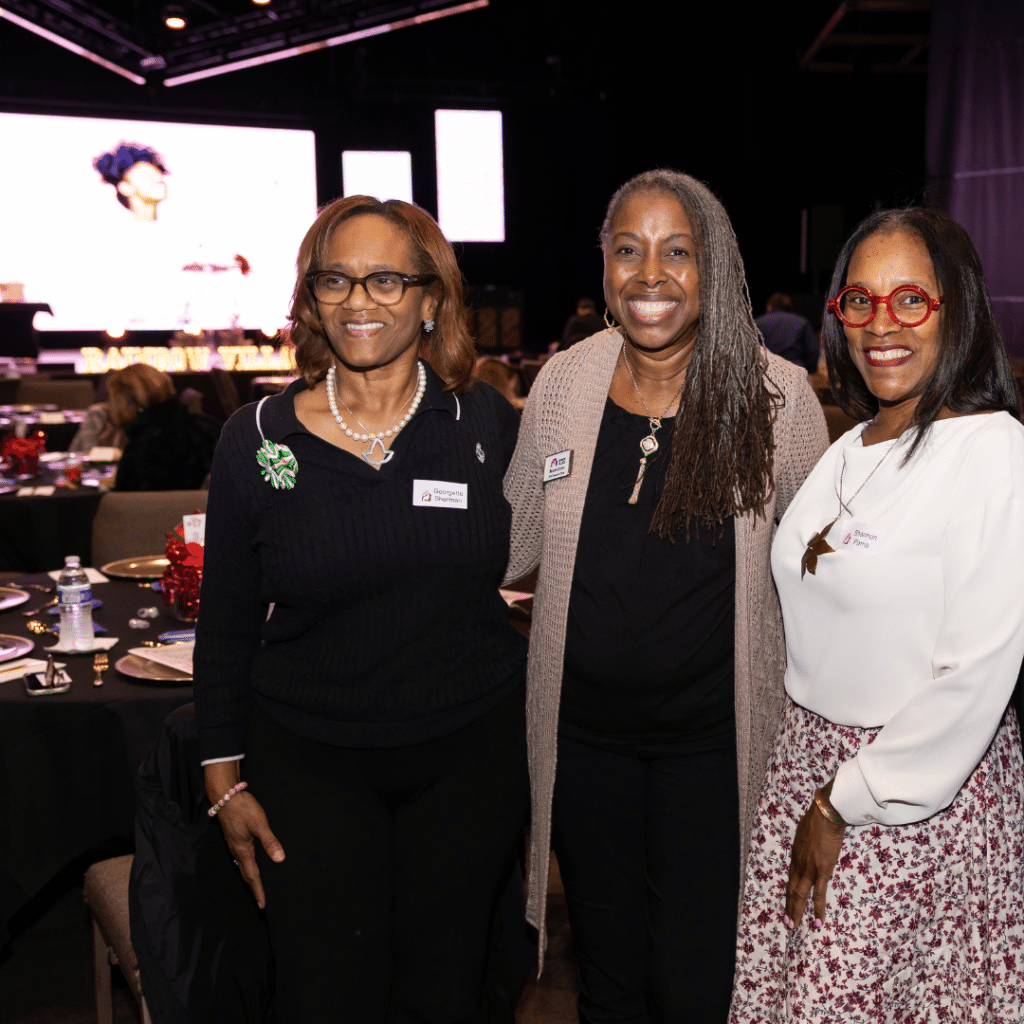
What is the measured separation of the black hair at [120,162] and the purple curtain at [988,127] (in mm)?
8803

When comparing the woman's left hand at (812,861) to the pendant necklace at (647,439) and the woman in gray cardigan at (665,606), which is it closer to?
the woman in gray cardigan at (665,606)

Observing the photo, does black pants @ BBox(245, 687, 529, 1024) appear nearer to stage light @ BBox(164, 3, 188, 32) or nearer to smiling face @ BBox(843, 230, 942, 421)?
smiling face @ BBox(843, 230, 942, 421)

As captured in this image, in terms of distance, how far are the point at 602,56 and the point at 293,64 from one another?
4186 millimetres

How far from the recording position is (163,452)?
4.32 meters

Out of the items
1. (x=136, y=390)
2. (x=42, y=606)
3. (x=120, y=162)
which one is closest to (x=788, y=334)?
(x=136, y=390)

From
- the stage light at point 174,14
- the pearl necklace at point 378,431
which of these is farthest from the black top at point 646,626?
the stage light at point 174,14

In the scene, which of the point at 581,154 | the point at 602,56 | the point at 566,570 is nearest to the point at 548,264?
the point at 581,154

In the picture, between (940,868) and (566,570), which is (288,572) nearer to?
(566,570)

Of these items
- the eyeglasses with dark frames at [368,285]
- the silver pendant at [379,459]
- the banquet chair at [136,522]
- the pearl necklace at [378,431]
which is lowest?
the banquet chair at [136,522]

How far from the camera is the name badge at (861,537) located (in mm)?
1379

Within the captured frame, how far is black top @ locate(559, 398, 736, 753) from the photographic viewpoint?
1.67 metres

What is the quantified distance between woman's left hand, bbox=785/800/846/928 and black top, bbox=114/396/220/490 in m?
3.44

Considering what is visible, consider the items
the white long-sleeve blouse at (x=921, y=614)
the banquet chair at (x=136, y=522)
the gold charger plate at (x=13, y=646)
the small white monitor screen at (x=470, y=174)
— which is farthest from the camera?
the small white monitor screen at (x=470, y=174)

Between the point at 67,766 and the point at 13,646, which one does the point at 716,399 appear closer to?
the point at 67,766
